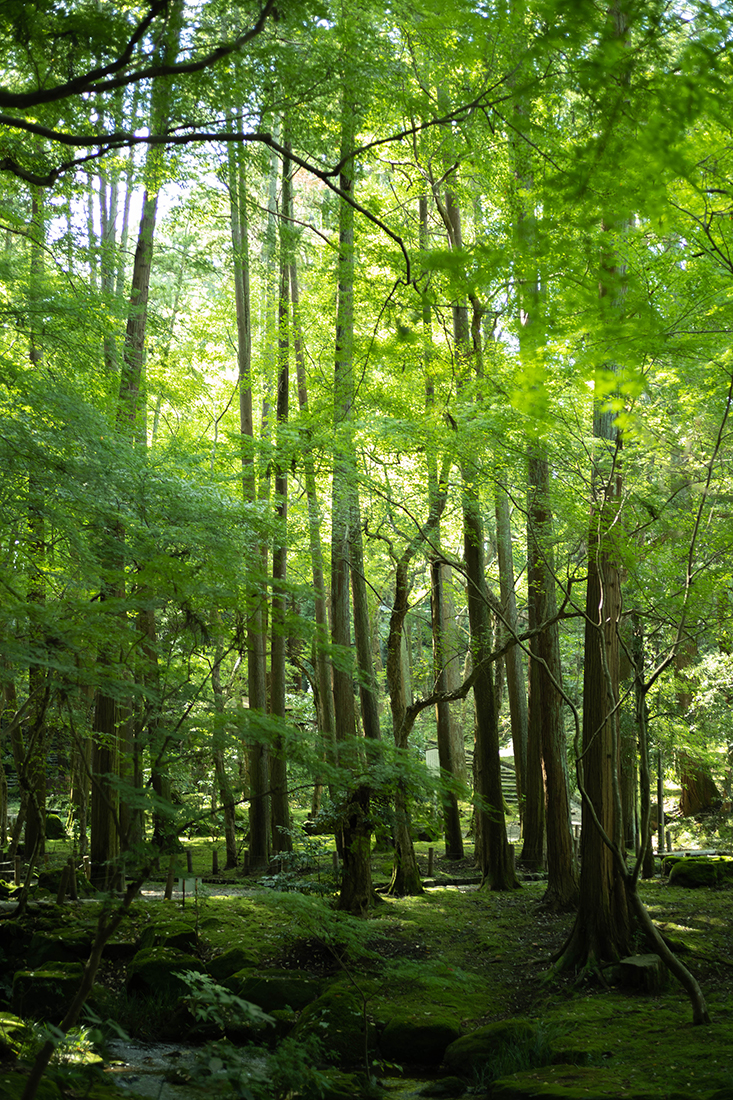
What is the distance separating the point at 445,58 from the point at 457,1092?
7824 mm

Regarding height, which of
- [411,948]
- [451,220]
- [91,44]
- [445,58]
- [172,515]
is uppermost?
[451,220]

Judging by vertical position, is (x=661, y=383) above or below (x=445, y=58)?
below

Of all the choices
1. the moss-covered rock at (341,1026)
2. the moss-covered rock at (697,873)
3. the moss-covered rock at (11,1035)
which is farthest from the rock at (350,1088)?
the moss-covered rock at (697,873)

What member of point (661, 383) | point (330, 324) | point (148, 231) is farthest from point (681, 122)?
point (330, 324)

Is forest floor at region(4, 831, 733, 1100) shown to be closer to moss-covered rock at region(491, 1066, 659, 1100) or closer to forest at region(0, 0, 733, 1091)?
moss-covered rock at region(491, 1066, 659, 1100)

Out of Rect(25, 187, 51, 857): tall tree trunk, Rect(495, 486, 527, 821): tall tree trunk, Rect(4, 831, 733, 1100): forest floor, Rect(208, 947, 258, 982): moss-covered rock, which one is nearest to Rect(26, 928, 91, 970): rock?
Rect(4, 831, 733, 1100): forest floor

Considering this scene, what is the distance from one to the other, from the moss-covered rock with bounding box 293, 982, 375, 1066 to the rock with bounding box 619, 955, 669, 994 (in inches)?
89.7

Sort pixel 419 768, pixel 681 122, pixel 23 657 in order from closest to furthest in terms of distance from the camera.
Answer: pixel 681 122, pixel 23 657, pixel 419 768

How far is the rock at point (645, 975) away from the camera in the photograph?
654 centimetres

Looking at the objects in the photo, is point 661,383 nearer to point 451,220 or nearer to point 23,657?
point 451,220

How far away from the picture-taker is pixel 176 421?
18.8 meters

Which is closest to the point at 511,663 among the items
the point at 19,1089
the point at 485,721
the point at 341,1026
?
the point at 485,721

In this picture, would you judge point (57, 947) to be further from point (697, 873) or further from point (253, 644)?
point (697, 873)

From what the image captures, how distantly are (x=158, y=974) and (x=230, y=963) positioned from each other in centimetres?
75
